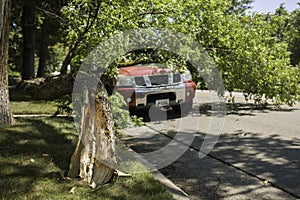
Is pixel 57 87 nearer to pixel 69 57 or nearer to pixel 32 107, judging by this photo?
pixel 69 57

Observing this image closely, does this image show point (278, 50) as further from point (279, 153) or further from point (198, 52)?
point (279, 153)

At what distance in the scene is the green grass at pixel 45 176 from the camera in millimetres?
2912

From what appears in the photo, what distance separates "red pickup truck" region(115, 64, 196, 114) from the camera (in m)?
6.22

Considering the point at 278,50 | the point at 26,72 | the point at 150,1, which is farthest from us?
the point at 26,72

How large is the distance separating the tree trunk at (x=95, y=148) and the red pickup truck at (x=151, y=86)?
211cm

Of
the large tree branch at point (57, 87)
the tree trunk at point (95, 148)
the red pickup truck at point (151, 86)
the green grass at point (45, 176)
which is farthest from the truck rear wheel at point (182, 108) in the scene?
the tree trunk at point (95, 148)

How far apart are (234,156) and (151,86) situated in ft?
8.93

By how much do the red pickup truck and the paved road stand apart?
625mm

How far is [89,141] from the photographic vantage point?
3.58 m

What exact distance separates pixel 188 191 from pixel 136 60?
2.87 m

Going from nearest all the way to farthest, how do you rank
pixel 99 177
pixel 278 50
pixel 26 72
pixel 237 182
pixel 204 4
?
pixel 99 177 → pixel 237 182 → pixel 204 4 → pixel 278 50 → pixel 26 72

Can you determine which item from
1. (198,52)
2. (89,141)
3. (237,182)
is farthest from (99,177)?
(198,52)

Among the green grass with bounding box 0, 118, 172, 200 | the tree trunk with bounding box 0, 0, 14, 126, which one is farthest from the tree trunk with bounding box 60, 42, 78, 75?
the green grass with bounding box 0, 118, 172, 200

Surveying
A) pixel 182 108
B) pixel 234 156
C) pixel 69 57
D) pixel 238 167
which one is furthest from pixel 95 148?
pixel 182 108
